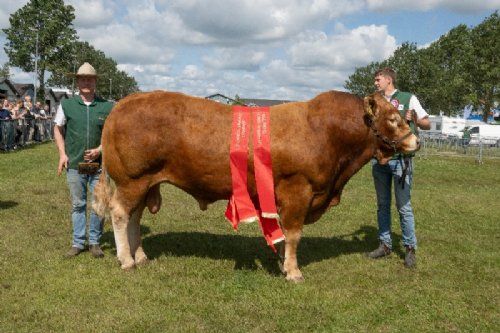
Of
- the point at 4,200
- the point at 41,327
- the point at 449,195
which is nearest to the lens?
the point at 41,327

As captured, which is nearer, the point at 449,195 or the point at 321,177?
the point at 321,177

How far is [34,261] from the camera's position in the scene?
6422 millimetres

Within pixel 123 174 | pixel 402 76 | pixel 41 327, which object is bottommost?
pixel 41 327

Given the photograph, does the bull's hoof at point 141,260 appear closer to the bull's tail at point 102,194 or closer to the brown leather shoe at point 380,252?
the bull's tail at point 102,194

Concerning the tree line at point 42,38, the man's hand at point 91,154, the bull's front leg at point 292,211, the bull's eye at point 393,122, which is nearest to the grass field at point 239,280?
the bull's front leg at point 292,211

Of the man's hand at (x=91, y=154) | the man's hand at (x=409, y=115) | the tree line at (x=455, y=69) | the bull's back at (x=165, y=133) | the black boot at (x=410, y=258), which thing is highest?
the tree line at (x=455, y=69)

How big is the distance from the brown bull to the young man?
1.33 ft

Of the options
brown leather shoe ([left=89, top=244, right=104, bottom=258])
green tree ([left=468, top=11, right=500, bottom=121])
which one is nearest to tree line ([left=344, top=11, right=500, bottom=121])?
green tree ([left=468, top=11, right=500, bottom=121])

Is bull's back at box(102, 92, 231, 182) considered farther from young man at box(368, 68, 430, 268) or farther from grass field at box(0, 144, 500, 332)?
young man at box(368, 68, 430, 268)

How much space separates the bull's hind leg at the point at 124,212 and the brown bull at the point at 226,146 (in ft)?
0.04

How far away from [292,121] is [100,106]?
2.70m

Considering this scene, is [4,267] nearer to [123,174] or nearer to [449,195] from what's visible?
[123,174]

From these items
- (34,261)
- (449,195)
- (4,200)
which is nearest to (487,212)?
(449,195)

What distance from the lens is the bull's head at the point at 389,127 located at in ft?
19.8
